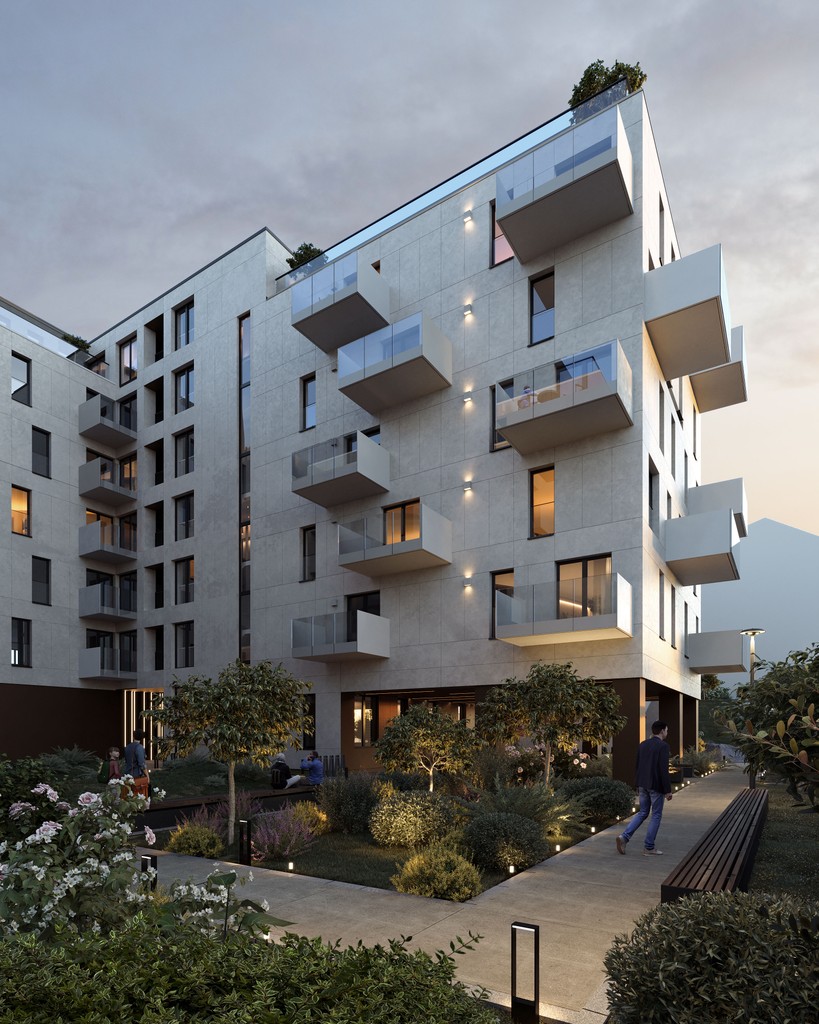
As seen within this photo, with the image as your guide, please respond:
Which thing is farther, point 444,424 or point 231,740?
point 444,424

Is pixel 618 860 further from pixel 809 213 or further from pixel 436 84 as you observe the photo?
pixel 809 213

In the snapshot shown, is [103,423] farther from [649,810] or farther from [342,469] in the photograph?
[649,810]

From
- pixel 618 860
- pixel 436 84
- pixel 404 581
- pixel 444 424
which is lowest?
pixel 618 860

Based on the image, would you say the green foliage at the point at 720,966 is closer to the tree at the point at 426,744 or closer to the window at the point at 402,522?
the tree at the point at 426,744

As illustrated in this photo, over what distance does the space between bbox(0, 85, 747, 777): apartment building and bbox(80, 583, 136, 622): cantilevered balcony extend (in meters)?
0.12

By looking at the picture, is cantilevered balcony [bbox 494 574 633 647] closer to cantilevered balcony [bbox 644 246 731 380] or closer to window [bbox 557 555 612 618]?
window [bbox 557 555 612 618]

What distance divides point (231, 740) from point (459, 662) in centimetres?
1066

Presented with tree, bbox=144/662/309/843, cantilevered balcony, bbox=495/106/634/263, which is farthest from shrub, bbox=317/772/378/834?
cantilevered balcony, bbox=495/106/634/263

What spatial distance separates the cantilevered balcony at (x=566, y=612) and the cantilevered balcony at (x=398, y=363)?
295 inches

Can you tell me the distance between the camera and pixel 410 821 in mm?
12281

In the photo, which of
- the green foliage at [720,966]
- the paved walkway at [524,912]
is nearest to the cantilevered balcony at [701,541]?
the paved walkway at [524,912]

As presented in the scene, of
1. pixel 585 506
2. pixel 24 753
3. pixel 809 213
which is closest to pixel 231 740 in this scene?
pixel 585 506

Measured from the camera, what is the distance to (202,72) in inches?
634

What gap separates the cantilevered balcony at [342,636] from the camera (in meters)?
23.4
